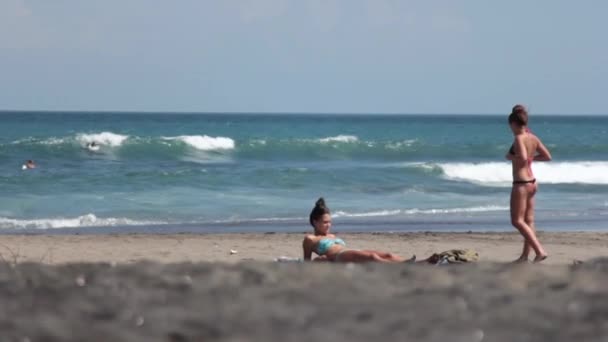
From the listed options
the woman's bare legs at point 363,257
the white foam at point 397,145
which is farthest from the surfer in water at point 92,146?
the woman's bare legs at point 363,257

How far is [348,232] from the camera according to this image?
13.8m

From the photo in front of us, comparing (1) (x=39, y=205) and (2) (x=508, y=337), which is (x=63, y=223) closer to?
(1) (x=39, y=205)

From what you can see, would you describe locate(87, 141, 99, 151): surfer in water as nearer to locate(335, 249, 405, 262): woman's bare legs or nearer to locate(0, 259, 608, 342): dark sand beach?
locate(335, 249, 405, 262): woman's bare legs

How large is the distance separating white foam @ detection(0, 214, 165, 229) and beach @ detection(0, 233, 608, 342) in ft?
41.5

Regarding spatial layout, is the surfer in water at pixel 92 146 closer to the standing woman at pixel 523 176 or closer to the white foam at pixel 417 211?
the white foam at pixel 417 211

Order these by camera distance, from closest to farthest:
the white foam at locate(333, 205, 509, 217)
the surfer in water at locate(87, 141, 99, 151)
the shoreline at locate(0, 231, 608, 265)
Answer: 1. the shoreline at locate(0, 231, 608, 265)
2. the white foam at locate(333, 205, 509, 217)
3. the surfer in water at locate(87, 141, 99, 151)

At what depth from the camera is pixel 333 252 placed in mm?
7672

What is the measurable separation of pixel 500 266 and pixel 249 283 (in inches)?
30.5

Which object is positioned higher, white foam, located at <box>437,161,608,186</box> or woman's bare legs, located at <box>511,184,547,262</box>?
woman's bare legs, located at <box>511,184,547,262</box>

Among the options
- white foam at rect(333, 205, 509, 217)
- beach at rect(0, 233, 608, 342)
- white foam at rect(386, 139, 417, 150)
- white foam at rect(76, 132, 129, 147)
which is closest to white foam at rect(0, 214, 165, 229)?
white foam at rect(333, 205, 509, 217)

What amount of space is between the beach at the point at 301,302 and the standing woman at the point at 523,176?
5.11 metres

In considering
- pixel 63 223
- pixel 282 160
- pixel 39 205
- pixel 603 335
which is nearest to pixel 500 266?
pixel 603 335

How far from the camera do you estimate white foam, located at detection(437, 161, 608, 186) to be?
84.4 feet

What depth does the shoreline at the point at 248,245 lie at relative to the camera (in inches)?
420
